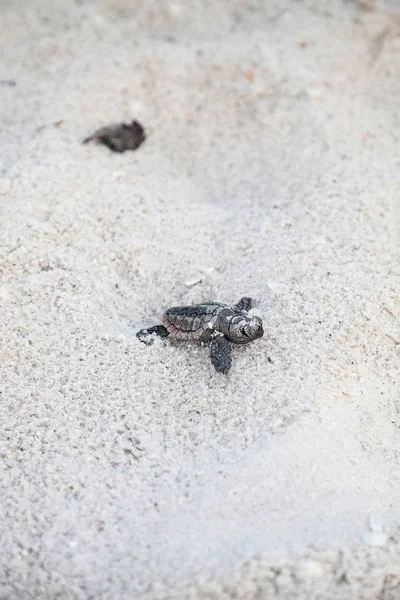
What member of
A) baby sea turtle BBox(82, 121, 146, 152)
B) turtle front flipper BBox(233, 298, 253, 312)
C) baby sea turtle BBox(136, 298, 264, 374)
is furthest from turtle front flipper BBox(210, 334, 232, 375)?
baby sea turtle BBox(82, 121, 146, 152)

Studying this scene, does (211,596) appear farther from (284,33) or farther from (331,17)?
(331,17)

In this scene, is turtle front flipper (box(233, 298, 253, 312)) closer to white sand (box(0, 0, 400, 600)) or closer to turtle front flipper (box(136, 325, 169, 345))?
white sand (box(0, 0, 400, 600))

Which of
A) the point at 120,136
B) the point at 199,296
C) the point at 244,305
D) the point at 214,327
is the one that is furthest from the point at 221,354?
the point at 120,136

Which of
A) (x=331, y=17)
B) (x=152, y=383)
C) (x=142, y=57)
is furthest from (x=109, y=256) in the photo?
(x=331, y=17)

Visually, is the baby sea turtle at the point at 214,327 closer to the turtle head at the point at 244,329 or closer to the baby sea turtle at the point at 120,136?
the turtle head at the point at 244,329

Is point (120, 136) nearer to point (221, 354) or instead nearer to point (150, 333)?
point (150, 333)

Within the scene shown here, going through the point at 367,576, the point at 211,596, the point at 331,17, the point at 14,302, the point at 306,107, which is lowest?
the point at 14,302

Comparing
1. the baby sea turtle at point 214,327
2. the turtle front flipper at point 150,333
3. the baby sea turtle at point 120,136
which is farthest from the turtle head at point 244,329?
the baby sea turtle at point 120,136
